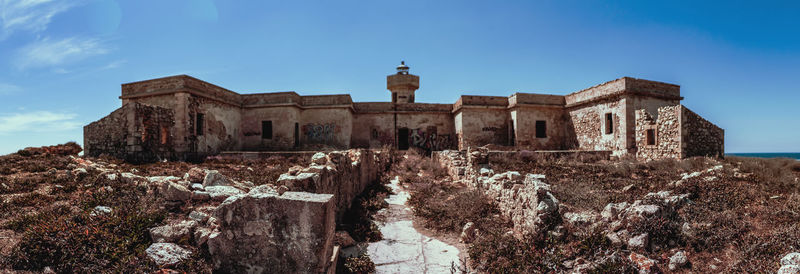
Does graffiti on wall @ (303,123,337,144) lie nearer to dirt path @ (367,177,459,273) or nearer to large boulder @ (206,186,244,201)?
dirt path @ (367,177,459,273)

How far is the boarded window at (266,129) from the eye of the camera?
1891cm

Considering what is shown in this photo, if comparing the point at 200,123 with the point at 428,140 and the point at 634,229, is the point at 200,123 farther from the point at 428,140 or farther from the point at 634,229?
the point at 634,229

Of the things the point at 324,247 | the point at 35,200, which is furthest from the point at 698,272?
the point at 35,200

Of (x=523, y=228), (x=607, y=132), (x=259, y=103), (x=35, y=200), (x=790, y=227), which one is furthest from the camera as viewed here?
(x=259, y=103)

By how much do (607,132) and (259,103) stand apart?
1873 cm

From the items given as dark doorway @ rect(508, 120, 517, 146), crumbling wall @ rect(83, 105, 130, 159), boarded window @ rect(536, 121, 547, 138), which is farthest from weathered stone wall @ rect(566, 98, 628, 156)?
crumbling wall @ rect(83, 105, 130, 159)

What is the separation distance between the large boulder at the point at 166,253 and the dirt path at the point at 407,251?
2.22 metres

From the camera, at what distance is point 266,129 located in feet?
62.3

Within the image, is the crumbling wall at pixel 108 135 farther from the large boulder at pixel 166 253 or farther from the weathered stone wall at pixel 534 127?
the weathered stone wall at pixel 534 127

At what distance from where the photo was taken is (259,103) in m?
19.0

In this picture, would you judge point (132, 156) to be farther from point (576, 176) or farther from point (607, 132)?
point (607, 132)

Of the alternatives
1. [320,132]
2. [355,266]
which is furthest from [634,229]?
[320,132]

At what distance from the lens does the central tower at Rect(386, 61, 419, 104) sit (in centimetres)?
2473

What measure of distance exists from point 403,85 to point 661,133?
1591 cm
